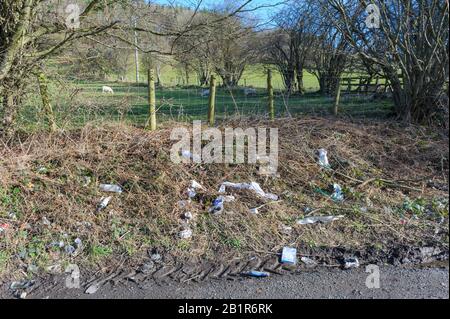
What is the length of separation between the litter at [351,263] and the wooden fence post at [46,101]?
4.72m

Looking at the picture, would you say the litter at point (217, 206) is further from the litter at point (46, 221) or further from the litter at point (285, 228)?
the litter at point (46, 221)

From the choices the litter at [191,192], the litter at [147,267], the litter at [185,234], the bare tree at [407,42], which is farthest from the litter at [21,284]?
the bare tree at [407,42]

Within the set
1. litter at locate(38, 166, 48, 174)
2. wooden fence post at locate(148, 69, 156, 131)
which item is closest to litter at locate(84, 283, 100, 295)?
litter at locate(38, 166, 48, 174)

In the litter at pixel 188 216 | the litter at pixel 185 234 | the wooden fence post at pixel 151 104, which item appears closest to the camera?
the litter at pixel 185 234

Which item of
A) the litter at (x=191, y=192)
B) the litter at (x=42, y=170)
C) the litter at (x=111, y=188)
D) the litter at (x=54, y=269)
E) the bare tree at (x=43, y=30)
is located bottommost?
the litter at (x=54, y=269)

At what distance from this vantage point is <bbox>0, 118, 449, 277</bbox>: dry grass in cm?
369

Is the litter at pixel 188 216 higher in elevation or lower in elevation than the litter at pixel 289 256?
higher

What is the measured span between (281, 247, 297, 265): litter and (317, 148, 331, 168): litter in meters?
1.95

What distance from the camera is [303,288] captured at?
3014mm

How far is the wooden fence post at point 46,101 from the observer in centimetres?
560

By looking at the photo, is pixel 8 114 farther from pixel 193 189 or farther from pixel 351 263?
pixel 351 263

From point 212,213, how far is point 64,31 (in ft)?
13.4

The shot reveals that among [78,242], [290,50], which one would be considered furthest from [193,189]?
[290,50]

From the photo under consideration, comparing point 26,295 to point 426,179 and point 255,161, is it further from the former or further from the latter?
point 426,179
